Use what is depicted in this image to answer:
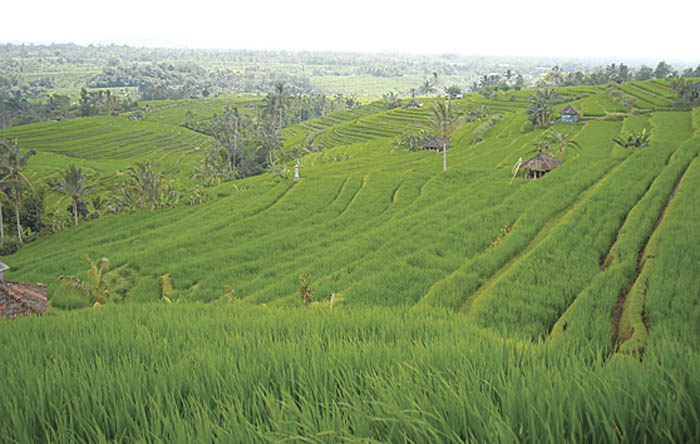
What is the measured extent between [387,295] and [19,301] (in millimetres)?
9815

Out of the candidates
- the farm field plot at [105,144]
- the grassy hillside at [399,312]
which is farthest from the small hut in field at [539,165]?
the farm field plot at [105,144]

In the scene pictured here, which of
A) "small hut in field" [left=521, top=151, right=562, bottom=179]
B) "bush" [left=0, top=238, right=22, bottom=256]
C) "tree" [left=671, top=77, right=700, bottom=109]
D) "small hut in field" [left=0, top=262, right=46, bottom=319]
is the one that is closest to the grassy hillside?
"small hut in field" [left=521, top=151, right=562, bottom=179]

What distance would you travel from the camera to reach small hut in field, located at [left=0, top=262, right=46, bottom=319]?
40.3ft

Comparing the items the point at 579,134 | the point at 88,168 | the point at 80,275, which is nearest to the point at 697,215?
the point at 80,275

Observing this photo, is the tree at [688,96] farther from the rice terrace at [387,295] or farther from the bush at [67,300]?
the bush at [67,300]

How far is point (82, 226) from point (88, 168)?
30983 mm

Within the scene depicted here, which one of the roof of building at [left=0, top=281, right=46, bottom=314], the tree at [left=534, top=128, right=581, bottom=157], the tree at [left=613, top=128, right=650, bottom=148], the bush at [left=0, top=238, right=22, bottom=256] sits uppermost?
the tree at [left=613, top=128, right=650, bottom=148]

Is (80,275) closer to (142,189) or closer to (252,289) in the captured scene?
(252,289)

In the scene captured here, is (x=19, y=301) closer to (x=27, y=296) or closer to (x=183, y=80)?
(x=27, y=296)

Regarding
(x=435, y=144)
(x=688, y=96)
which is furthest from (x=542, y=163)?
(x=688, y=96)

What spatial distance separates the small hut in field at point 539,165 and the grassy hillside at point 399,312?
54.9 inches

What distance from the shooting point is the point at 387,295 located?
35.4ft

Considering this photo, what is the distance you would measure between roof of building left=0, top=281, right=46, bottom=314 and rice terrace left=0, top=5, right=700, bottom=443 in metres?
0.09

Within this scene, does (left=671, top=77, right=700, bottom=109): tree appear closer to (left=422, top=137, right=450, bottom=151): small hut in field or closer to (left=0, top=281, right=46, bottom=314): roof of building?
(left=422, top=137, right=450, bottom=151): small hut in field
